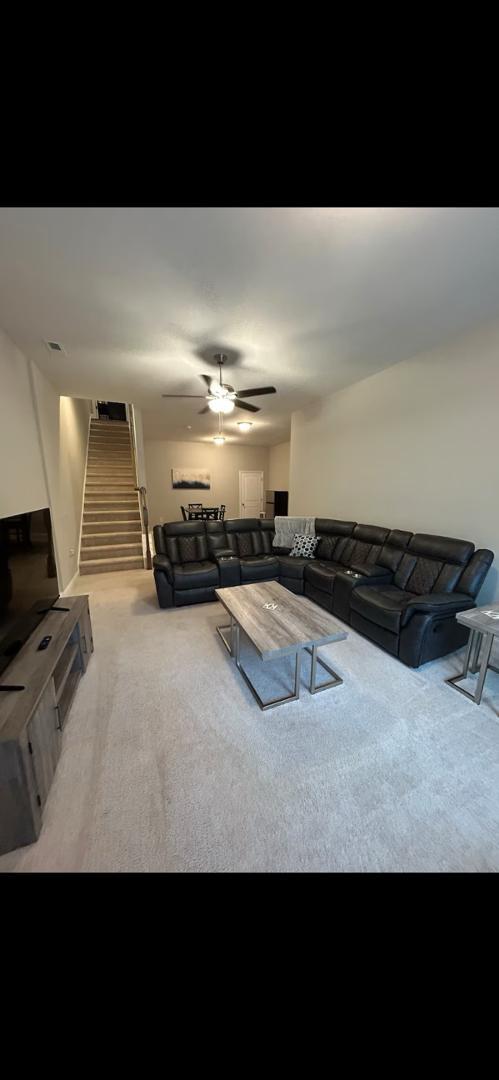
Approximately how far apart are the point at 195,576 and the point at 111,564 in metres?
2.11

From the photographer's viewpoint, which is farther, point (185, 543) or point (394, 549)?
point (185, 543)

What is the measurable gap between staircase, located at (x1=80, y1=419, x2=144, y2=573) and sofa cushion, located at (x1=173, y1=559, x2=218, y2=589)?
5.76 feet

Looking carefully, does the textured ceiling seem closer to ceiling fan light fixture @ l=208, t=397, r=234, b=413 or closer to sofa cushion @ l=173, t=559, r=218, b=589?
ceiling fan light fixture @ l=208, t=397, r=234, b=413

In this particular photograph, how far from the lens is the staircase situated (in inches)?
196

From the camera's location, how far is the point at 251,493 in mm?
Result: 8852

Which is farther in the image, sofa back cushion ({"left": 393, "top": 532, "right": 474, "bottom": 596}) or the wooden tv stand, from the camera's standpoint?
sofa back cushion ({"left": 393, "top": 532, "right": 474, "bottom": 596})

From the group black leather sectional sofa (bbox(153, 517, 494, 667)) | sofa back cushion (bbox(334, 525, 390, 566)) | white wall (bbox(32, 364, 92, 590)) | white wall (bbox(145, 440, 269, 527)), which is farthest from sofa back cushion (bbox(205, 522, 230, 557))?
white wall (bbox(145, 440, 269, 527))

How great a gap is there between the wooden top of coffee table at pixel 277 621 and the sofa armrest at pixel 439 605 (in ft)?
2.09

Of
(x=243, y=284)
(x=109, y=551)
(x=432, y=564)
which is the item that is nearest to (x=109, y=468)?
(x=109, y=551)

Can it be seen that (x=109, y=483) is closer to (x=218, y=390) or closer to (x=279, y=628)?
(x=218, y=390)

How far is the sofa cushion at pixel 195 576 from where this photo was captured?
3.46 m

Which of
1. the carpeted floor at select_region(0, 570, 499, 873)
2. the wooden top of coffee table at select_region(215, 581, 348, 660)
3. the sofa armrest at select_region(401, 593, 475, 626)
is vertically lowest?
the carpeted floor at select_region(0, 570, 499, 873)
